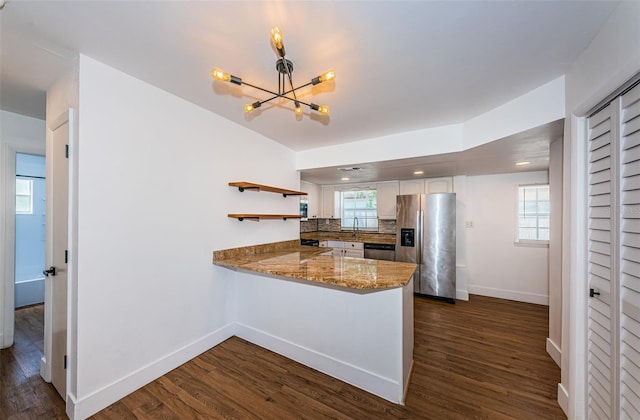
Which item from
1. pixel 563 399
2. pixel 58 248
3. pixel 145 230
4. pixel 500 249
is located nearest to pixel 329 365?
pixel 563 399

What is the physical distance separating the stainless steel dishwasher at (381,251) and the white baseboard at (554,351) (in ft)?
7.48

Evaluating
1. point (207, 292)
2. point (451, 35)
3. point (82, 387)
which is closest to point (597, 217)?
point (451, 35)

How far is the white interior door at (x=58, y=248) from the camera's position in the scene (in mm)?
1666

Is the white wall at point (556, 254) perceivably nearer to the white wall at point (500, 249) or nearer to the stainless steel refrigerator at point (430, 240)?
the stainless steel refrigerator at point (430, 240)

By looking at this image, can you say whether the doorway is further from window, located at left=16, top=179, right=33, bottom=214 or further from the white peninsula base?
the white peninsula base

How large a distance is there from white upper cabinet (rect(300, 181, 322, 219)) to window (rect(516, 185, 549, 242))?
3.71 m

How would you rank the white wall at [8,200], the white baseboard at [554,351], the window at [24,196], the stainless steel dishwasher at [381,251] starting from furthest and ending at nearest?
the stainless steel dishwasher at [381,251]
the window at [24,196]
the white wall at [8,200]
the white baseboard at [554,351]

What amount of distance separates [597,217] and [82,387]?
343 cm

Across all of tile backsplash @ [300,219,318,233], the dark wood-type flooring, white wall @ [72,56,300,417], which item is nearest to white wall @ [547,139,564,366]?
the dark wood-type flooring

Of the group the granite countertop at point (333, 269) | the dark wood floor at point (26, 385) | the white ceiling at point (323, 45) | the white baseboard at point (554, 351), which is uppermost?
the white ceiling at point (323, 45)

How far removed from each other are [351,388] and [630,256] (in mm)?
1914

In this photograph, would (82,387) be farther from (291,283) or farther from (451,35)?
(451,35)

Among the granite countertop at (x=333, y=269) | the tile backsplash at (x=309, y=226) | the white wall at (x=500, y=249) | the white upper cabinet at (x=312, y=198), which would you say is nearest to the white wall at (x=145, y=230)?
the granite countertop at (x=333, y=269)

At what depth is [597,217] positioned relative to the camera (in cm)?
135
